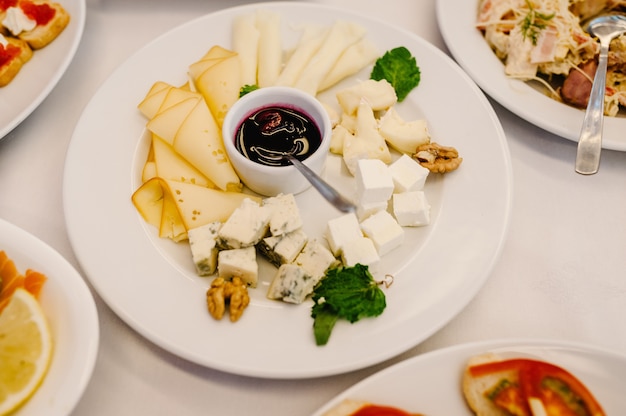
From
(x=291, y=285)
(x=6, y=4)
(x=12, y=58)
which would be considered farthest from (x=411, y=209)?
(x=6, y=4)

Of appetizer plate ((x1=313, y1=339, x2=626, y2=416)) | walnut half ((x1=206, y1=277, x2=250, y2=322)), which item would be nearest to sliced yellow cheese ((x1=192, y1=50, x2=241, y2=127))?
walnut half ((x1=206, y1=277, x2=250, y2=322))

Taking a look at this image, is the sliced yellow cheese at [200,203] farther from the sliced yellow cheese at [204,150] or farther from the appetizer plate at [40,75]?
the appetizer plate at [40,75]

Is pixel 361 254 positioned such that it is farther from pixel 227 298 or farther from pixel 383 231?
pixel 227 298

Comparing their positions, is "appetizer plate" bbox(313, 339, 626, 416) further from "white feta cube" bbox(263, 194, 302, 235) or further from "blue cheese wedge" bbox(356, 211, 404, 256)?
"white feta cube" bbox(263, 194, 302, 235)

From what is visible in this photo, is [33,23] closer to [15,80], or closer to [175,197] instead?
[15,80]

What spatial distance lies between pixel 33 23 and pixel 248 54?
93 cm

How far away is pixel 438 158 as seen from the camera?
1.80 metres

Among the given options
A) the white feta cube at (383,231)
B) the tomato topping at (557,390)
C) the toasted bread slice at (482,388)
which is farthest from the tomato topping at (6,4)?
the tomato topping at (557,390)

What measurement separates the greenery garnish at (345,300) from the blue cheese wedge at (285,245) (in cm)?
14

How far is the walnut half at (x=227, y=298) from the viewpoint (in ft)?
4.71

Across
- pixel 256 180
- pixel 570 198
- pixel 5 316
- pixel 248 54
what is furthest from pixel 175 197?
pixel 570 198

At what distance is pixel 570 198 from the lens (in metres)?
1.89

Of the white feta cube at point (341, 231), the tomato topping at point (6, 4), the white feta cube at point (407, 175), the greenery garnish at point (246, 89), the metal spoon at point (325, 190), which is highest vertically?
the tomato topping at point (6, 4)

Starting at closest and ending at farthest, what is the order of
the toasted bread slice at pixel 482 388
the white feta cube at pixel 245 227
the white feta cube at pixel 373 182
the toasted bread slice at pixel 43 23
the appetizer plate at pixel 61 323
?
the appetizer plate at pixel 61 323
the toasted bread slice at pixel 482 388
the white feta cube at pixel 245 227
the white feta cube at pixel 373 182
the toasted bread slice at pixel 43 23
